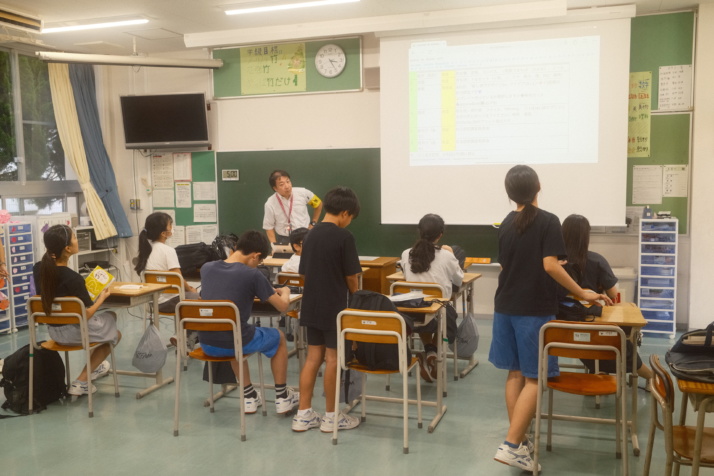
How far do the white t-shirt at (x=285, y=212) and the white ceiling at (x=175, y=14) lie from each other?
1.79 meters

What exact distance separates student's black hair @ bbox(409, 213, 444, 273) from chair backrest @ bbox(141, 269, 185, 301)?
1.72m

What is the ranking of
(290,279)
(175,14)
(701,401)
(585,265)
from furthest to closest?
(175,14)
(290,279)
(585,265)
(701,401)

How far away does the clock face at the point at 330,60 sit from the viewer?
22.9ft

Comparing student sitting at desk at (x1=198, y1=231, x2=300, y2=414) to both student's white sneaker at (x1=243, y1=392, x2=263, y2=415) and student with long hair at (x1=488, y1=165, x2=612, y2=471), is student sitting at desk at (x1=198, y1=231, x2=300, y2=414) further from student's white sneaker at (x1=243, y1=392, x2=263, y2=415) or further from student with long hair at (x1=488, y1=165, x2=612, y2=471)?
student with long hair at (x1=488, y1=165, x2=612, y2=471)

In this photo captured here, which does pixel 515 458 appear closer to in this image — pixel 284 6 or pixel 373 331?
pixel 373 331

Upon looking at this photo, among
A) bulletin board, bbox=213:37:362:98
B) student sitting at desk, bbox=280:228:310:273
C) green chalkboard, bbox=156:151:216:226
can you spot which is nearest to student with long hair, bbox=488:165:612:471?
student sitting at desk, bbox=280:228:310:273

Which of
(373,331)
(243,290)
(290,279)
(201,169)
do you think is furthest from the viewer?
(201,169)

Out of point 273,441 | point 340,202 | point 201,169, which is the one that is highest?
point 201,169

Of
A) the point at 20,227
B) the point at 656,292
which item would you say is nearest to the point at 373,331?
the point at 656,292

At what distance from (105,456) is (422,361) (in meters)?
2.06

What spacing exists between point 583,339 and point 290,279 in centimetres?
238

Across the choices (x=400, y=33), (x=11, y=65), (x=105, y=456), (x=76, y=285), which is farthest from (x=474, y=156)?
(x=11, y=65)

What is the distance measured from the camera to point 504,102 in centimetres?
635

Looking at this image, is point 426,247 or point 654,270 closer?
point 426,247
